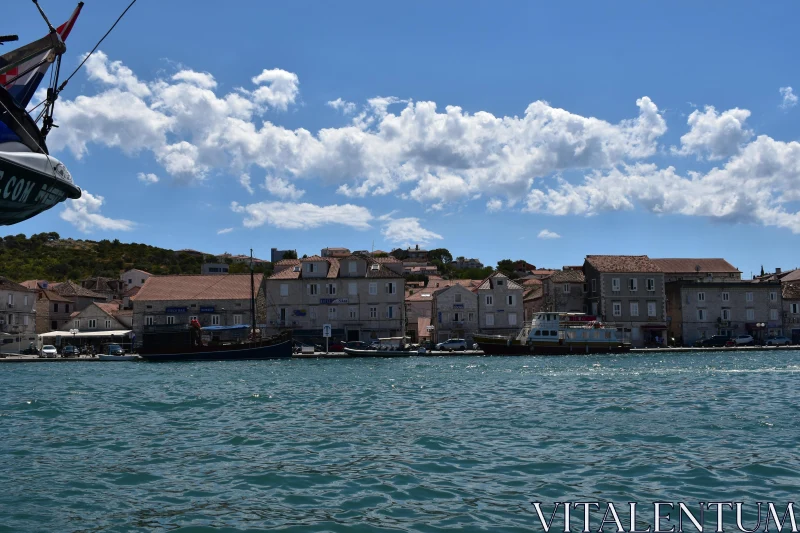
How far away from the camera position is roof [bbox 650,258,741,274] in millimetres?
93625

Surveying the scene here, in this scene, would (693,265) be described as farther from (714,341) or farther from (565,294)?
(565,294)

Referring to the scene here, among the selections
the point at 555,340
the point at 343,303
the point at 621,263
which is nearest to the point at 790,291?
the point at 621,263

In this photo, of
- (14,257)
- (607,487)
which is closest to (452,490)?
(607,487)

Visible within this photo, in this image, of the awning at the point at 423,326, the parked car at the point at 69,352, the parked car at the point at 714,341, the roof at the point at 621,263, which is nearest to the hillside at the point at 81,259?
the parked car at the point at 69,352

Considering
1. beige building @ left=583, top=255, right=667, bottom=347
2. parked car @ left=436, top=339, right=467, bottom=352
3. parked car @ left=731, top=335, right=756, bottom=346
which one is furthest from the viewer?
beige building @ left=583, top=255, right=667, bottom=347

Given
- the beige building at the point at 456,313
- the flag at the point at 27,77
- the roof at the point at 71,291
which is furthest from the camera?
the roof at the point at 71,291

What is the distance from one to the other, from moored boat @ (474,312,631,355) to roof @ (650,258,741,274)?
25337 millimetres

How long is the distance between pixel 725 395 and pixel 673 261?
71583 millimetres

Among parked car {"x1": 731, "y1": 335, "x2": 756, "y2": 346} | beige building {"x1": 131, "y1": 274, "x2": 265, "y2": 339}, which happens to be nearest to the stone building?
parked car {"x1": 731, "y1": 335, "x2": 756, "y2": 346}

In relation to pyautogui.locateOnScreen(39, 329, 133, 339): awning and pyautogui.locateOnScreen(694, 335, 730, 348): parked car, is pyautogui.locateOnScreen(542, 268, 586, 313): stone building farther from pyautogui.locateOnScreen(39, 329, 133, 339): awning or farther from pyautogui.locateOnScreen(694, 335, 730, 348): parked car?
pyautogui.locateOnScreen(39, 329, 133, 339): awning

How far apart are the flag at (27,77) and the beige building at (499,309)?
69.8 metres

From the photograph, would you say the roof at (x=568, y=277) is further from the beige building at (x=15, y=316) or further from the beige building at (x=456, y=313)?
the beige building at (x=15, y=316)

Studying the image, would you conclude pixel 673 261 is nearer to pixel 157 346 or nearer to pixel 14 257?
pixel 157 346

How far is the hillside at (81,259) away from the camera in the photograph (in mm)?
125750
